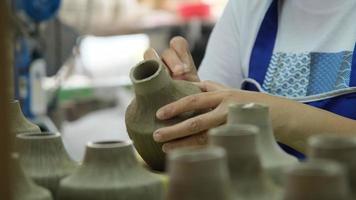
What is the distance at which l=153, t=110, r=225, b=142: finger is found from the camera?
1236 millimetres

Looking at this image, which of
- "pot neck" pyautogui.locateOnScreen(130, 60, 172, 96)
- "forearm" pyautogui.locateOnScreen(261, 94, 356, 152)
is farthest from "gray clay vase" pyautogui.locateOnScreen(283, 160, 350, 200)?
"forearm" pyautogui.locateOnScreen(261, 94, 356, 152)

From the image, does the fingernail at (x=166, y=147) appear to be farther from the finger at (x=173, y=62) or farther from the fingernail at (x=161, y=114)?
the finger at (x=173, y=62)

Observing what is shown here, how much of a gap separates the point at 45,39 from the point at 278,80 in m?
1.38

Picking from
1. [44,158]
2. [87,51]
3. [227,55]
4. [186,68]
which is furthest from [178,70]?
[87,51]

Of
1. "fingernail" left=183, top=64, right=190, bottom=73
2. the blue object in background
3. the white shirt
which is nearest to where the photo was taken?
"fingernail" left=183, top=64, right=190, bottom=73

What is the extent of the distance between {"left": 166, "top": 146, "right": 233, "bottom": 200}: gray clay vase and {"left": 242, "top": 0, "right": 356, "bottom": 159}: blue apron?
0.82 m

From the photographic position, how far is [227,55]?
174 cm

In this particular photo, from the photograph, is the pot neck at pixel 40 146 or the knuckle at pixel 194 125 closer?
the pot neck at pixel 40 146

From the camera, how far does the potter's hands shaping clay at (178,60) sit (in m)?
1.46

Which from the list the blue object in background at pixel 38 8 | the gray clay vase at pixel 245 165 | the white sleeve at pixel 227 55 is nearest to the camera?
the gray clay vase at pixel 245 165

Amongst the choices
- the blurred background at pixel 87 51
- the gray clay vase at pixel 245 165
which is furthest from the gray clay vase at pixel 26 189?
the blurred background at pixel 87 51

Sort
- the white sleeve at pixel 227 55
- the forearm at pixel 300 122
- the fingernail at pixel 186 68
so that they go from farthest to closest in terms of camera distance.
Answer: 1. the white sleeve at pixel 227 55
2. the fingernail at pixel 186 68
3. the forearm at pixel 300 122

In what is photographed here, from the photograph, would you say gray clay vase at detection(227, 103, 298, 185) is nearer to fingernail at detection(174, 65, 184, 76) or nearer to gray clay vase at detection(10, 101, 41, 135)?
gray clay vase at detection(10, 101, 41, 135)

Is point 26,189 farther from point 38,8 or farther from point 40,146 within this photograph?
point 38,8
